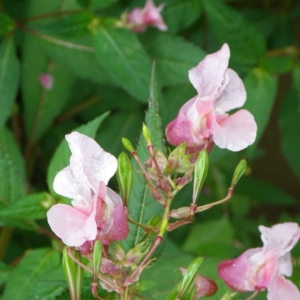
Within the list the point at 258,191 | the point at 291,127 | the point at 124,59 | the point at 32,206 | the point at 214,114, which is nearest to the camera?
the point at 214,114

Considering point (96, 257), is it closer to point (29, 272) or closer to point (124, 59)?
point (29, 272)

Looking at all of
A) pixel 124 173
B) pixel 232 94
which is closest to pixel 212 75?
pixel 232 94

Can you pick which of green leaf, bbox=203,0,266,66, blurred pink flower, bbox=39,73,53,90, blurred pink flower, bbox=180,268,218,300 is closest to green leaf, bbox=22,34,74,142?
blurred pink flower, bbox=39,73,53,90

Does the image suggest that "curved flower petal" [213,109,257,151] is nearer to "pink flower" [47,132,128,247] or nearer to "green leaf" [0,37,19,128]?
"pink flower" [47,132,128,247]

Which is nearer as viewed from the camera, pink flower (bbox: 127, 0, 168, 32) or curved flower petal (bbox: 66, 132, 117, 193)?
curved flower petal (bbox: 66, 132, 117, 193)

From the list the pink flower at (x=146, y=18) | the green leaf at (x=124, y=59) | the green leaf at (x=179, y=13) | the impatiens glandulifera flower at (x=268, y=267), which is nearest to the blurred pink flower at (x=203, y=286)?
the impatiens glandulifera flower at (x=268, y=267)

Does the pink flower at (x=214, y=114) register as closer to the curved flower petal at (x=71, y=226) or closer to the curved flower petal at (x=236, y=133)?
the curved flower petal at (x=236, y=133)

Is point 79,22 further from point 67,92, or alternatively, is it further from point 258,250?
point 258,250
